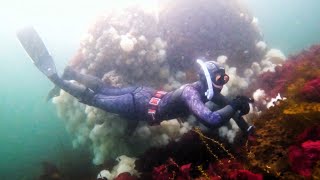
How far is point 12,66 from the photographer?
1414 inches

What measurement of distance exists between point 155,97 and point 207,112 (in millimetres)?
1821

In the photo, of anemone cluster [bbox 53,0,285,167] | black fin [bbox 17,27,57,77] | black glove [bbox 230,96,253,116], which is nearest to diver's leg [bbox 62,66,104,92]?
black fin [bbox 17,27,57,77]

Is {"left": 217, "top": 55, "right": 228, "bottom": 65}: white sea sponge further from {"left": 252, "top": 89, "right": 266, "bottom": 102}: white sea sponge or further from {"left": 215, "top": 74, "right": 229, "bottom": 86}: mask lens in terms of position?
{"left": 215, "top": 74, "right": 229, "bottom": 86}: mask lens

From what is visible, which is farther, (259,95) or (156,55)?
(156,55)

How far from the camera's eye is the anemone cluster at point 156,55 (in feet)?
26.7

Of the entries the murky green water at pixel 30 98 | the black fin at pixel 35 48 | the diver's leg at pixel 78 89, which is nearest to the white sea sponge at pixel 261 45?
the murky green water at pixel 30 98

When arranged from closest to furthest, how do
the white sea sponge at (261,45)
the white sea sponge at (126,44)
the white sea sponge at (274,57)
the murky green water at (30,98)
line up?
the white sea sponge at (126,44) → the white sea sponge at (261,45) → the white sea sponge at (274,57) → the murky green water at (30,98)

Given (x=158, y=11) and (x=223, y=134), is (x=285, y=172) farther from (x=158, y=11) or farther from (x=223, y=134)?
(x=158, y=11)

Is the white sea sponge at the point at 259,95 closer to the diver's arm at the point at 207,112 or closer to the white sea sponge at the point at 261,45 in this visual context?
the diver's arm at the point at 207,112

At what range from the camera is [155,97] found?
23.0ft

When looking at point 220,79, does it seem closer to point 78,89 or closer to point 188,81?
point 188,81

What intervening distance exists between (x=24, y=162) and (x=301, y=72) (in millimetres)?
19194

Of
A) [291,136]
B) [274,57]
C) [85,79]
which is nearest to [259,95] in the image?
[291,136]

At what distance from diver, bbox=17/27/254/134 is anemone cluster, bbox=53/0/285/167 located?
0.67m
